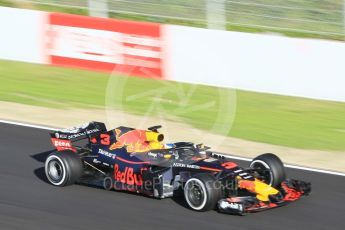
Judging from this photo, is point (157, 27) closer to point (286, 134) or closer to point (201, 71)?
point (201, 71)

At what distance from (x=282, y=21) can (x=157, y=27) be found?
8.88 feet

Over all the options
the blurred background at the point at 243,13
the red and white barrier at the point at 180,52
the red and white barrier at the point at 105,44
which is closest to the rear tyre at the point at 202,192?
the red and white barrier at the point at 180,52

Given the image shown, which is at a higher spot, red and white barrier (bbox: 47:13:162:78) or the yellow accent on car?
red and white barrier (bbox: 47:13:162:78)

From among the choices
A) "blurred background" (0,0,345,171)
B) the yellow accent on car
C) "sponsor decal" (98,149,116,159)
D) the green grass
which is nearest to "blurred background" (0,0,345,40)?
"blurred background" (0,0,345,171)

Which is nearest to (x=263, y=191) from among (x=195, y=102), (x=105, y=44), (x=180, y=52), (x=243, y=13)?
(x=195, y=102)

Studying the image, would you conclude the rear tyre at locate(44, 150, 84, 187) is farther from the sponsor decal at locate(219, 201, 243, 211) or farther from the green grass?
the green grass

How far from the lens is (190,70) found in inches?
649

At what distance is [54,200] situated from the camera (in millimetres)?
9977

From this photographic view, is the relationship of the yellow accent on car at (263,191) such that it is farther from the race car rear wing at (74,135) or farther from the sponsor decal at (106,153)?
the race car rear wing at (74,135)

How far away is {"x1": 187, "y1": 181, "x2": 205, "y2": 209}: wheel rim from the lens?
9281 mm

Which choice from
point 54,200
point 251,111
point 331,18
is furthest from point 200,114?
point 54,200

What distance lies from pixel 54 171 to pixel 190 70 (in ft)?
21.5

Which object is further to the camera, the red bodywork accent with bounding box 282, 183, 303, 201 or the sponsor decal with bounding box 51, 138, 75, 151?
the sponsor decal with bounding box 51, 138, 75, 151

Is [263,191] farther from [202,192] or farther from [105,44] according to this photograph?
[105,44]
